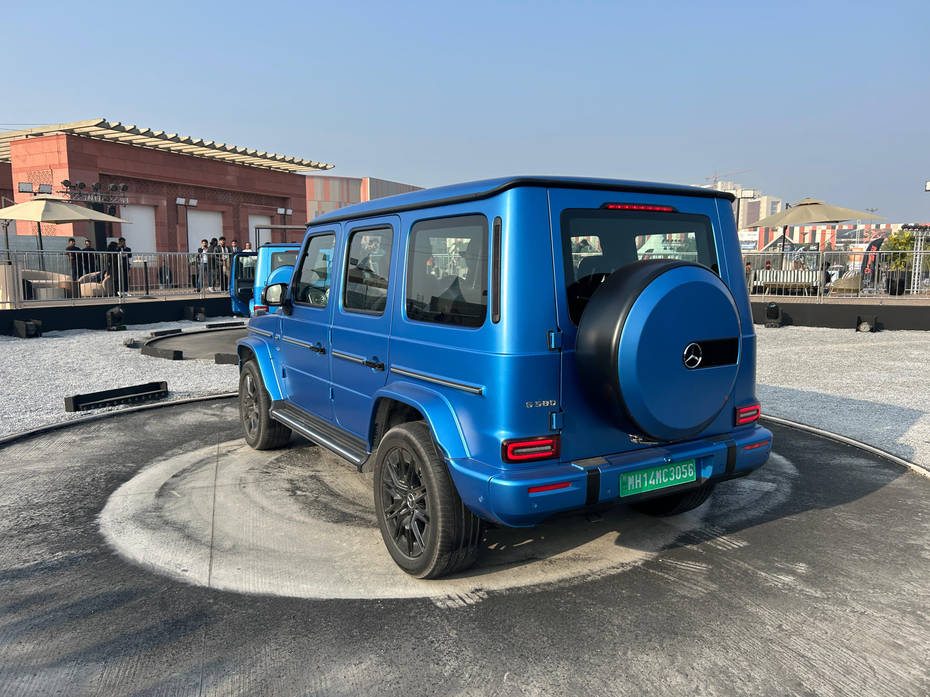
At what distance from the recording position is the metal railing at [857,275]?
1692 centimetres

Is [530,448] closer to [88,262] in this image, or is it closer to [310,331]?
[310,331]

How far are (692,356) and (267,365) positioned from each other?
3834 mm

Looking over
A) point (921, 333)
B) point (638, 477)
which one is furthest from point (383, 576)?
point (921, 333)

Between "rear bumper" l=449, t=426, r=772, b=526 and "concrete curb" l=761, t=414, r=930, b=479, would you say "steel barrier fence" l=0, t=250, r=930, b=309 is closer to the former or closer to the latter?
"concrete curb" l=761, t=414, r=930, b=479

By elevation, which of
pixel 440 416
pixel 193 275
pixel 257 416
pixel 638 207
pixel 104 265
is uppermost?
pixel 638 207

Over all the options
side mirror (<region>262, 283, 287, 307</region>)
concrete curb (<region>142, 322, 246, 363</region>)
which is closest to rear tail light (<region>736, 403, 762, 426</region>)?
side mirror (<region>262, 283, 287, 307</region>)

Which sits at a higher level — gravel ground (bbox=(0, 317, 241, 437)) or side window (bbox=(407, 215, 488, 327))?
side window (bbox=(407, 215, 488, 327))

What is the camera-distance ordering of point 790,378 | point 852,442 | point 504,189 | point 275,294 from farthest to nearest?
1. point 790,378
2. point 852,442
3. point 275,294
4. point 504,189

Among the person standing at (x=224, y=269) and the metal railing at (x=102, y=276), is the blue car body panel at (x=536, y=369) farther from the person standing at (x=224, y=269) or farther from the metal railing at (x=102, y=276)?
the person standing at (x=224, y=269)

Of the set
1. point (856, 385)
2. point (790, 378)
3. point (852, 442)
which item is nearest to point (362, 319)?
point (852, 442)

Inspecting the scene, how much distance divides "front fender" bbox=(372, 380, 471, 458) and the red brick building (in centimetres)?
2136

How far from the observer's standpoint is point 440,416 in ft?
11.1

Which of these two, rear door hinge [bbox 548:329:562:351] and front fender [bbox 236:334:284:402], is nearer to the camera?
rear door hinge [bbox 548:329:562:351]

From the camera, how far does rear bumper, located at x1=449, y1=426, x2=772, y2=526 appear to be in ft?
10.0
